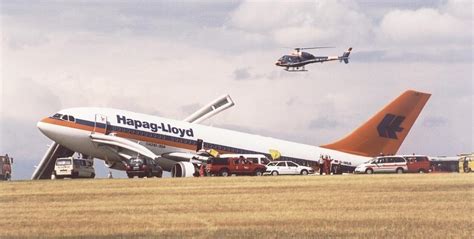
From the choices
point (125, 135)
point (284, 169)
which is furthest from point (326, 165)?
point (125, 135)

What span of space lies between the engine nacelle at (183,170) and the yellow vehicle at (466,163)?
1526 inches

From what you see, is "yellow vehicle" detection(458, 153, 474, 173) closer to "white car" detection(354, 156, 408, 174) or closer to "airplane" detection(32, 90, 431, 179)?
"airplane" detection(32, 90, 431, 179)

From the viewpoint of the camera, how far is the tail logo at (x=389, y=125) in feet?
352

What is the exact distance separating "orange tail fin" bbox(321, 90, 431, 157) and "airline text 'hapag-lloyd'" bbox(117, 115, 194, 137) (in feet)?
63.1

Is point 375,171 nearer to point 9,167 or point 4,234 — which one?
point 9,167

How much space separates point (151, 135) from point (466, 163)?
139 feet

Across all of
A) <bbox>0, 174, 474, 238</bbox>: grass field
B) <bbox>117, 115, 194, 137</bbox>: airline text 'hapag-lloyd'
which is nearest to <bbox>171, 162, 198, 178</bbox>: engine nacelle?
<bbox>117, 115, 194, 137</bbox>: airline text 'hapag-lloyd'

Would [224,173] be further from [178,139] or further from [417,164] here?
[417,164]

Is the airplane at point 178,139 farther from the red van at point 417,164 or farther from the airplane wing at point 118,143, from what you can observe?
the red van at point 417,164

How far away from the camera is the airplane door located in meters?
88.4

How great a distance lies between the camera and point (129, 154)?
8844cm

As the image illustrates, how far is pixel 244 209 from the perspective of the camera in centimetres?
4097

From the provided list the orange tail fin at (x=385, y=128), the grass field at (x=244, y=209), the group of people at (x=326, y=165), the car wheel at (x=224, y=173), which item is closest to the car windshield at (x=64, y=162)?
the car wheel at (x=224, y=173)

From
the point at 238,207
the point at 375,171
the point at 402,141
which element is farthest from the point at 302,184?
the point at 402,141
